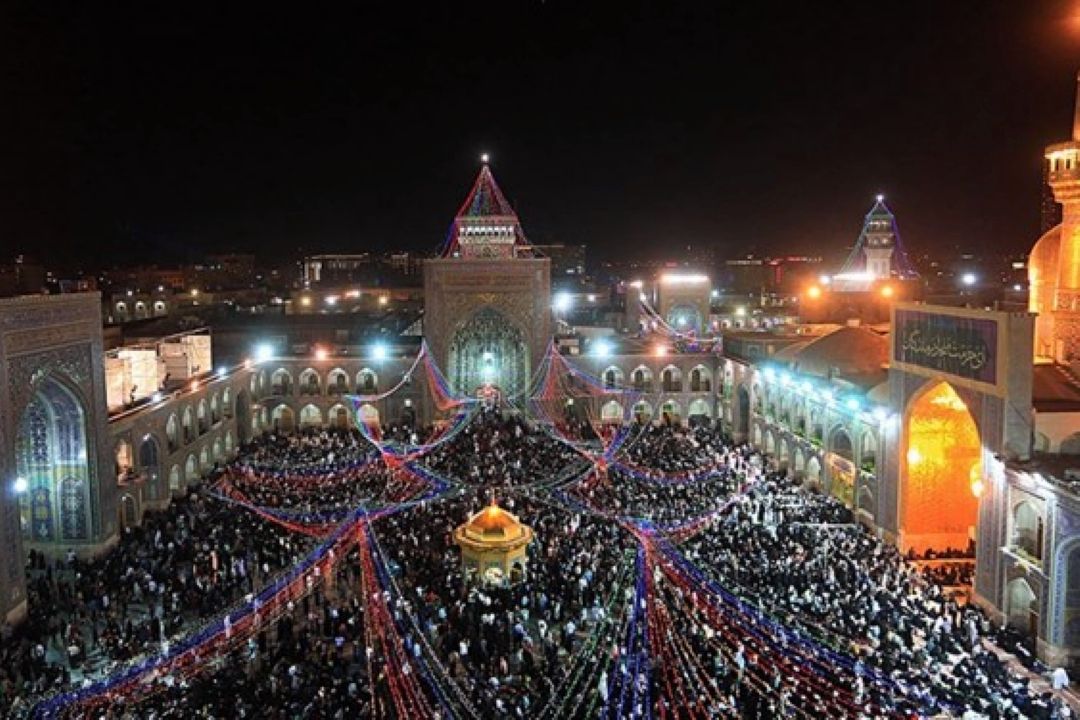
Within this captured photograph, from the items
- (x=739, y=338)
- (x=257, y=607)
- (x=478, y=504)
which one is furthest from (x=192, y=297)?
(x=257, y=607)

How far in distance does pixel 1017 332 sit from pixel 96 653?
16.4 meters

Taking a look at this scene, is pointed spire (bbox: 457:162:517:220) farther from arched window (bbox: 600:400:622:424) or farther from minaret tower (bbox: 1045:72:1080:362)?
minaret tower (bbox: 1045:72:1080:362)

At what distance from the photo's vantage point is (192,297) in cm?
6025

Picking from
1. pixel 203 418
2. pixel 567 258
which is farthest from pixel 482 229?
pixel 567 258

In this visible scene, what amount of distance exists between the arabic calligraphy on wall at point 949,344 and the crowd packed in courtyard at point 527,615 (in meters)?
3.92

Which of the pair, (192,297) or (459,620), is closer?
(459,620)

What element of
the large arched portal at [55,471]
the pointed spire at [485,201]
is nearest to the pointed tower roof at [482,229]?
the pointed spire at [485,201]

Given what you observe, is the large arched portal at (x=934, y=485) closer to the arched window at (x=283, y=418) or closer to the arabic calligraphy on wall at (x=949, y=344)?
the arabic calligraphy on wall at (x=949, y=344)

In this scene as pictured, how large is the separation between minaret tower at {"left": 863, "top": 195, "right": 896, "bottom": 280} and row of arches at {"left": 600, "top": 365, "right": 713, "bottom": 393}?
1547 cm

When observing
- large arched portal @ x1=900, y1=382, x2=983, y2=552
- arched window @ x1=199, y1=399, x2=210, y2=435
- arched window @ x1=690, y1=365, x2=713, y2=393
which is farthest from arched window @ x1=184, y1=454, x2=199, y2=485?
large arched portal @ x1=900, y1=382, x2=983, y2=552

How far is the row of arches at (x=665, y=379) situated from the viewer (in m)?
34.4

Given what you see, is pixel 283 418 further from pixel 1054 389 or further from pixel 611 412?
pixel 1054 389

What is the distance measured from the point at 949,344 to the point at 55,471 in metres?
18.5

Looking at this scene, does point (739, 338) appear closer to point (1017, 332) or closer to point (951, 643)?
point (1017, 332)
